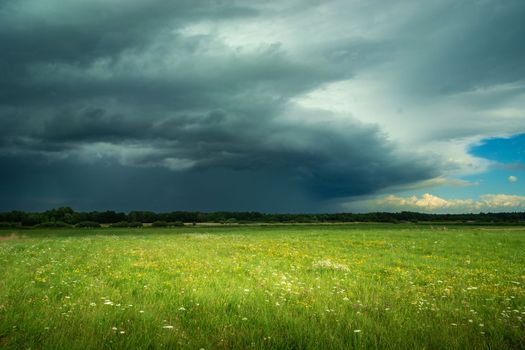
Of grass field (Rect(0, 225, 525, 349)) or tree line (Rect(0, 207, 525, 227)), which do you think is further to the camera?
tree line (Rect(0, 207, 525, 227))

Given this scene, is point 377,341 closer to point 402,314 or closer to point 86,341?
point 402,314

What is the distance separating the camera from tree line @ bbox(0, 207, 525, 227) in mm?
114562

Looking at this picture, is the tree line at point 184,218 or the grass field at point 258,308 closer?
the grass field at point 258,308

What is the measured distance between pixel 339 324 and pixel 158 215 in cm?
14098

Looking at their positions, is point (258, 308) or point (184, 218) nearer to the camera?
point (258, 308)

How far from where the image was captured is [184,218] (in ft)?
464

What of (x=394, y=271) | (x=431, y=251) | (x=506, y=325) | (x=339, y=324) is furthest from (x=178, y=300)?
(x=431, y=251)

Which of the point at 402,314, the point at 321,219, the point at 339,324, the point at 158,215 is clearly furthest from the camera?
the point at 321,219

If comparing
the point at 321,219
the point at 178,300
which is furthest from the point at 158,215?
the point at 178,300

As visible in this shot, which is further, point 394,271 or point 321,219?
point 321,219

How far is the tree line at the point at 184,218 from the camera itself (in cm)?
11456

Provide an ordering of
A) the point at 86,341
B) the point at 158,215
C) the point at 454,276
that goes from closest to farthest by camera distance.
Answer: the point at 86,341 → the point at 454,276 → the point at 158,215

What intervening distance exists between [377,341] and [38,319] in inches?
299

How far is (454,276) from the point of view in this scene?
15523mm
